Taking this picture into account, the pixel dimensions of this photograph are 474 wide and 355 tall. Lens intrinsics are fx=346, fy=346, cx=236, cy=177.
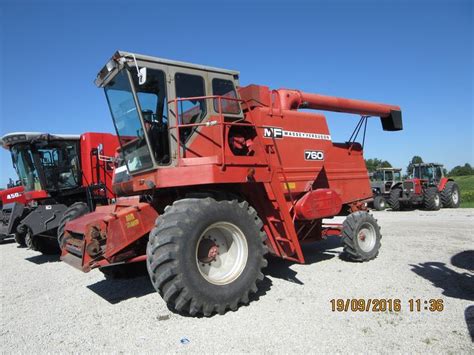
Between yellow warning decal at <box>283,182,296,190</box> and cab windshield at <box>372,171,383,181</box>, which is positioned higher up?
yellow warning decal at <box>283,182,296,190</box>

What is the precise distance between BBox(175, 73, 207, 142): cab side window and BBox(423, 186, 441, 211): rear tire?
1770 centimetres

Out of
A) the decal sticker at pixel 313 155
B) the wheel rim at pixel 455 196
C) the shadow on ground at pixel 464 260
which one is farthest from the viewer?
the wheel rim at pixel 455 196

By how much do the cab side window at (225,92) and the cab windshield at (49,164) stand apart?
6550mm

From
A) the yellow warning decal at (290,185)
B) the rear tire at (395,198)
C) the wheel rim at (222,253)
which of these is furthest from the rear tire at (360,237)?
the rear tire at (395,198)

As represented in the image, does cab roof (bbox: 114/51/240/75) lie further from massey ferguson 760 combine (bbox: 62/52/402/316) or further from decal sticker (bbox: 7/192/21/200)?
decal sticker (bbox: 7/192/21/200)

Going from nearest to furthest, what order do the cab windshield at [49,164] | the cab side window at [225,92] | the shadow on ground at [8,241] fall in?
the cab side window at [225,92] → the cab windshield at [49,164] → the shadow on ground at [8,241]

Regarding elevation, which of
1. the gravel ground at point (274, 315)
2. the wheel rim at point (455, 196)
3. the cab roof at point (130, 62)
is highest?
the cab roof at point (130, 62)

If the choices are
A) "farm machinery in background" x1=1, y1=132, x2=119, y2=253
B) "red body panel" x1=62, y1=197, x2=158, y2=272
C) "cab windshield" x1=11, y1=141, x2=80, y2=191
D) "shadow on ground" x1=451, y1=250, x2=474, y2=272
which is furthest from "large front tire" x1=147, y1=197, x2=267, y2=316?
"cab windshield" x1=11, y1=141, x2=80, y2=191

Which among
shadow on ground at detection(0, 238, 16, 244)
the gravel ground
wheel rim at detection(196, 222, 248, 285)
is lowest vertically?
the gravel ground

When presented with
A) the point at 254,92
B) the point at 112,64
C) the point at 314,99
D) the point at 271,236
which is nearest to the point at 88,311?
the point at 271,236

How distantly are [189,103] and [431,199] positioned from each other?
59.1 ft

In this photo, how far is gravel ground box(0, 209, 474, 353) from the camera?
3520mm

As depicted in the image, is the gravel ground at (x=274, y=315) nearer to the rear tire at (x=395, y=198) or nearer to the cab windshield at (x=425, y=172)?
the rear tire at (x=395, y=198)

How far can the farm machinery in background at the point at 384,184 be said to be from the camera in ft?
67.4
